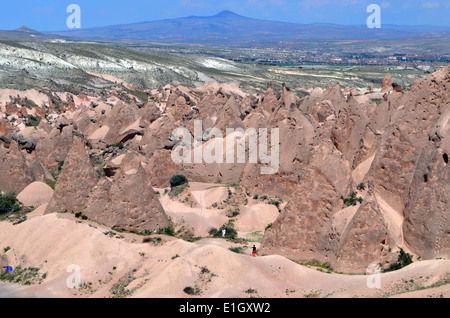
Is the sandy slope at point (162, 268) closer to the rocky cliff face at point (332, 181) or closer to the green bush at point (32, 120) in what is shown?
the rocky cliff face at point (332, 181)

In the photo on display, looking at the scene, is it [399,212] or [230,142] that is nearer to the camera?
[399,212]

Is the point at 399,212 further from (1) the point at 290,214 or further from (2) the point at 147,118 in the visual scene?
(2) the point at 147,118

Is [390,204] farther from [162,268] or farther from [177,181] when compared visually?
[177,181]

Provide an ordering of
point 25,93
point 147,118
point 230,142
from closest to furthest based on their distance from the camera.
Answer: point 230,142
point 147,118
point 25,93

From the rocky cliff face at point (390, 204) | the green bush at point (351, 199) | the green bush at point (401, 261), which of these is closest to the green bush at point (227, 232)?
the rocky cliff face at point (390, 204)

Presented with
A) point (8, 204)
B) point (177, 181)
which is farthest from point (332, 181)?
point (8, 204)

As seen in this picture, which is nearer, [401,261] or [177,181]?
[401,261]

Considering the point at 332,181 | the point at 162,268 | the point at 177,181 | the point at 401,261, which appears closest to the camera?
the point at 401,261

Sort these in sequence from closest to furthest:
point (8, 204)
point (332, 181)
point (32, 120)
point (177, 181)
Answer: point (332, 181) → point (8, 204) → point (177, 181) → point (32, 120)
